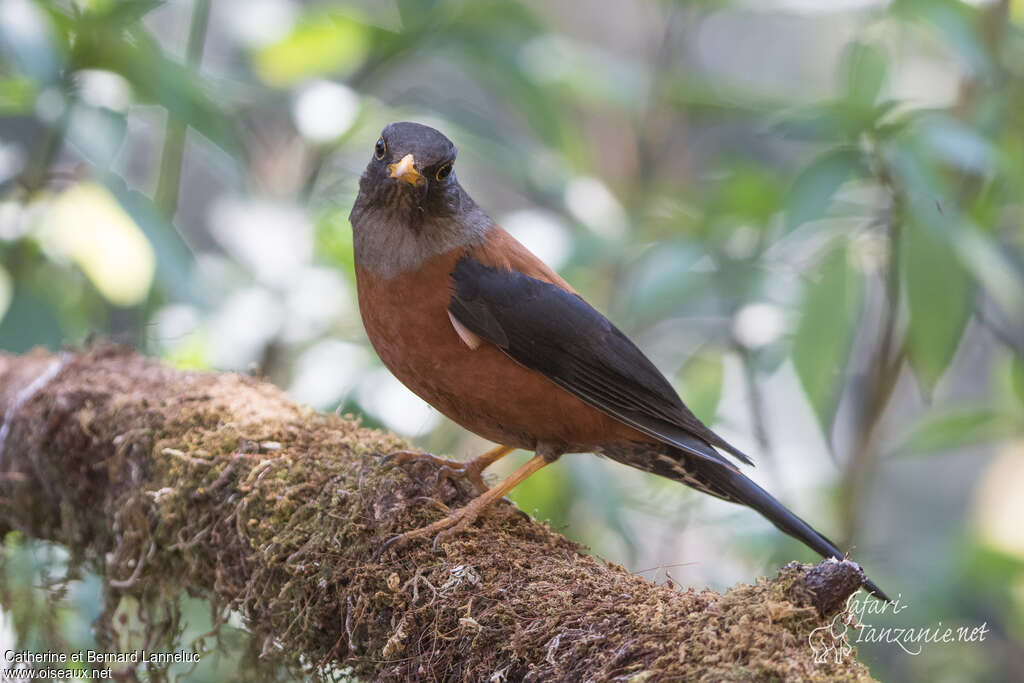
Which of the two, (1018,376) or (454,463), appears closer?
(454,463)

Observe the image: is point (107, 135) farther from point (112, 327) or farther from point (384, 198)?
point (112, 327)

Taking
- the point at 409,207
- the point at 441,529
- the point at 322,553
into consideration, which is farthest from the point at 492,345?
the point at 322,553

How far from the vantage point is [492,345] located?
2.90 m

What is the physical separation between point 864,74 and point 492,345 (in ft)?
6.88

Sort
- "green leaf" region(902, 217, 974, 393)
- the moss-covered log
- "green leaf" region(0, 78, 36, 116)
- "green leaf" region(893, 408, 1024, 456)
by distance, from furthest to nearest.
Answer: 1. "green leaf" region(893, 408, 1024, 456)
2. "green leaf" region(0, 78, 36, 116)
3. "green leaf" region(902, 217, 974, 393)
4. the moss-covered log

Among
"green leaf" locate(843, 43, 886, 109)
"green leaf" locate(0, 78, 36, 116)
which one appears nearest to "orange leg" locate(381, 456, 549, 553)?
"green leaf" locate(843, 43, 886, 109)

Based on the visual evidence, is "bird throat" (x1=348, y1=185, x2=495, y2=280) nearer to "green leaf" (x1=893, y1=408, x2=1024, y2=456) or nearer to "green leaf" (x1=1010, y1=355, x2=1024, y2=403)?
"green leaf" (x1=893, y1=408, x2=1024, y2=456)

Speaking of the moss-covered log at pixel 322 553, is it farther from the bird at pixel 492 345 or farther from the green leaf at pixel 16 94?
the green leaf at pixel 16 94

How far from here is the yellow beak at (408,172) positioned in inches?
116

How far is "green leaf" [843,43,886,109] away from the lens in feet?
12.4

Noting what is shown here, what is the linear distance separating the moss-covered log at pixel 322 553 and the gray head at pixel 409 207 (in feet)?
1.88

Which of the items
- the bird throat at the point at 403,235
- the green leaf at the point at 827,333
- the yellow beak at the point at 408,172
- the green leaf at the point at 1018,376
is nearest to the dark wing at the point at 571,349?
the bird throat at the point at 403,235

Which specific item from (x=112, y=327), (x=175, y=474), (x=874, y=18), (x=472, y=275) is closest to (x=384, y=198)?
(x=472, y=275)

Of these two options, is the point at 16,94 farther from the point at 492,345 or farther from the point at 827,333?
the point at 827,333
